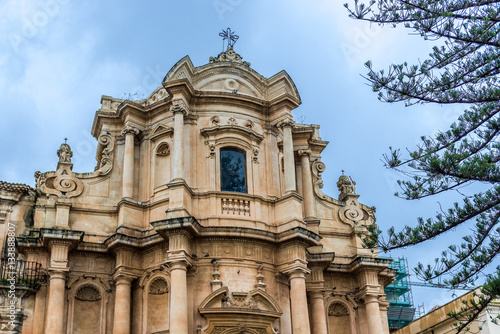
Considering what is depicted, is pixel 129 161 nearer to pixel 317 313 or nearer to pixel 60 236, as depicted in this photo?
pixel 60 236

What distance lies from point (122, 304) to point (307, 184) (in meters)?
7.86

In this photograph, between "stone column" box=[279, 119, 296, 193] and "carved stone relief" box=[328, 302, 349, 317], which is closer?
"stone column" box=[279, 119, 296, 193]

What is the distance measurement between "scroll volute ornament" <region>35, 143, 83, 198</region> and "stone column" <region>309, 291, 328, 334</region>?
8282 mm

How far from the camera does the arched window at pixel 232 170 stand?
21.1 meters

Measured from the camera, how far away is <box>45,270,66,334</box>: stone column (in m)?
18.1

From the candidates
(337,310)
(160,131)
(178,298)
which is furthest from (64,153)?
(337,310)

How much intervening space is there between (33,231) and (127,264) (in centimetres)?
303

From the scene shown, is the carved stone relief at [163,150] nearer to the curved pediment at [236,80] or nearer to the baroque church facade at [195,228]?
the baroque church facade at [195,228]

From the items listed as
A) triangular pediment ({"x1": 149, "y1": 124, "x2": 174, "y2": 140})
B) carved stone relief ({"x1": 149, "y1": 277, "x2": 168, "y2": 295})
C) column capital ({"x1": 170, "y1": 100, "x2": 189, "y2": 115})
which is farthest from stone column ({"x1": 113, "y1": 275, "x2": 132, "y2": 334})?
column capital ({"x1": 170, "y1": 100, "x2": 189, "y2": 115})

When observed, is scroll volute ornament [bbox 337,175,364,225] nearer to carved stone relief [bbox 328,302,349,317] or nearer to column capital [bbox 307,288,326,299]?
carved stone relief [bbox 328,302,349,317]

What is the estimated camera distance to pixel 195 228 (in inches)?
741

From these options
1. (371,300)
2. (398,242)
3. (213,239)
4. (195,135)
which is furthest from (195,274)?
(398,242)

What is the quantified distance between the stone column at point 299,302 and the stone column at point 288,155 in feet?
9.47

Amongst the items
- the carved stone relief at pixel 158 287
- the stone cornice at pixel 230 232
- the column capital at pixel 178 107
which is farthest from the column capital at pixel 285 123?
the carved stone relief at pixel 158 287
